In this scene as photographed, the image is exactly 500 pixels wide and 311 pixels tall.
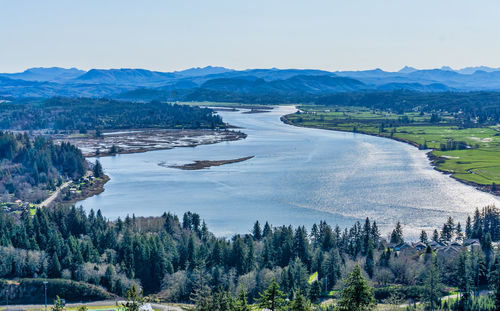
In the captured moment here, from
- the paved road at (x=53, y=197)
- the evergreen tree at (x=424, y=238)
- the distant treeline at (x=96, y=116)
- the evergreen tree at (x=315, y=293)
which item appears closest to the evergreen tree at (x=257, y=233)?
the evergreen tree at (x=315, y=293)

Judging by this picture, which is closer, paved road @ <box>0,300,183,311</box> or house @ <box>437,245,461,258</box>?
paved road @ <box>0,300,183,311</box>

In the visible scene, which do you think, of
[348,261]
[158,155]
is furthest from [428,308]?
[158,155]

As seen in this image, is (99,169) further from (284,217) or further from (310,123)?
(310,123)

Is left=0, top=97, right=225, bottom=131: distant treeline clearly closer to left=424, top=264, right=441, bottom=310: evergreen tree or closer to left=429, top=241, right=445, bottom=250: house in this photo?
left=429, top=241, right=445, bottom=250: house

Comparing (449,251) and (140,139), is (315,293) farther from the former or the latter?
(140,139)

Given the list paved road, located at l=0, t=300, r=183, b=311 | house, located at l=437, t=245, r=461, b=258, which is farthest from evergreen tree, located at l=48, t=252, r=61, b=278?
house, located at l=437, t=245, r=461, b=258

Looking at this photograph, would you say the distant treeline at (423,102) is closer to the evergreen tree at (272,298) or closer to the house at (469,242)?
the house at (469,242)
